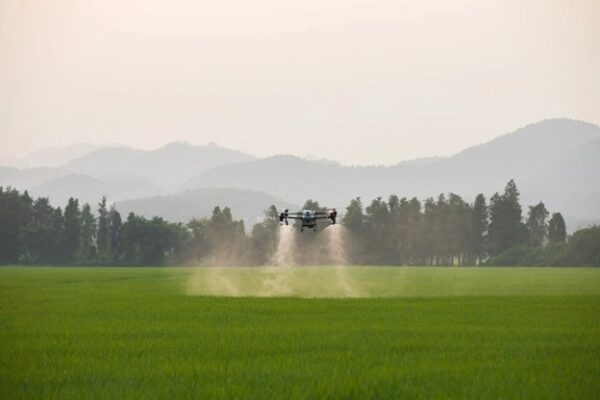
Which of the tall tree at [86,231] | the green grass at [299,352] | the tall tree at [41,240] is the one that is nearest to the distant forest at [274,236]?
the tall tree at [41,240]

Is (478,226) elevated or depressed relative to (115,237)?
elevated

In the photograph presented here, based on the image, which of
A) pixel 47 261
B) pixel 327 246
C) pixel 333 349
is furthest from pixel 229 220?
pixel 333 349

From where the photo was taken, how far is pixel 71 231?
438 ft

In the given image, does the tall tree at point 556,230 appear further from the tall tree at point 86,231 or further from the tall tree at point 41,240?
the tall tree at point 41,240

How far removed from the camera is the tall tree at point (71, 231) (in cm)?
13312

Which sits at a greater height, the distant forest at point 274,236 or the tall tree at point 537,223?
the tall tree at point 537,223

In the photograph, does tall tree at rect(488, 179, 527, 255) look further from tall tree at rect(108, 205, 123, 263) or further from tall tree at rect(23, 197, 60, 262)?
tall tree at rect(23, 197, 60, 262)

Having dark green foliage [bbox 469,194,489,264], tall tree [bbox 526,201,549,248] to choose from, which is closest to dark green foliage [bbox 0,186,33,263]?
dark green foliage [bbox 469,194,489,264]

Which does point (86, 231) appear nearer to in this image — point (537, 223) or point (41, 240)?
point (41, 240)

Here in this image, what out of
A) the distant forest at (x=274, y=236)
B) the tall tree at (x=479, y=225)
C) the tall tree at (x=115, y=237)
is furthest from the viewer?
the tall tree at (x=115, y=237)

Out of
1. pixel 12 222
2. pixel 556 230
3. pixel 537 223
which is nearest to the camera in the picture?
pixel 12 222

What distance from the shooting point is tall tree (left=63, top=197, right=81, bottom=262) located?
133m

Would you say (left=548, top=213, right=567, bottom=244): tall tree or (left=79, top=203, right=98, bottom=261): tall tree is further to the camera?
(left=79, top=203, right=98, bottom=261): tall tree

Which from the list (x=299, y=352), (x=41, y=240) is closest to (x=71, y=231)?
(x=41, y=240)
